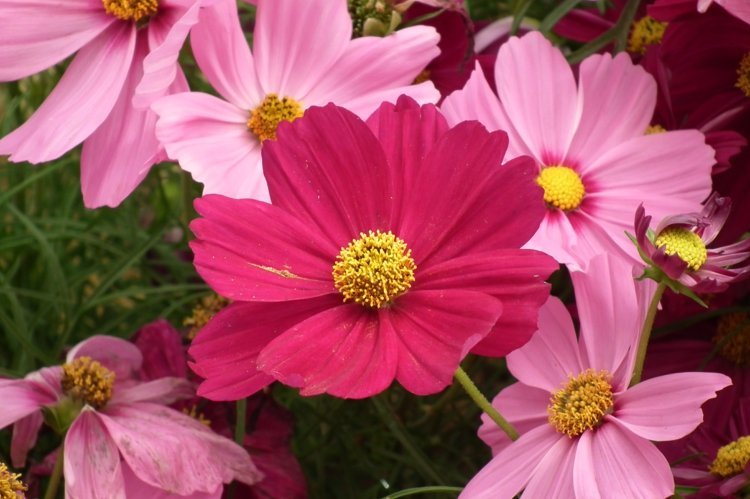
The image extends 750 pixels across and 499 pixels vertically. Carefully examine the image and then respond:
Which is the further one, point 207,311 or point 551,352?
point 207,311

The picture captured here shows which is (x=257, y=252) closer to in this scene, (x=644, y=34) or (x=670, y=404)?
(x=670, y=404)

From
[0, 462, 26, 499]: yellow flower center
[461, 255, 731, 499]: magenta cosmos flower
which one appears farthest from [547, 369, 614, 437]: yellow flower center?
[0, 462, 26, 499]: yellow flower center

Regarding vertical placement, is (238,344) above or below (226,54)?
below

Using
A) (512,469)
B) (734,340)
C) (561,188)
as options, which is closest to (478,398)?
(512,469)

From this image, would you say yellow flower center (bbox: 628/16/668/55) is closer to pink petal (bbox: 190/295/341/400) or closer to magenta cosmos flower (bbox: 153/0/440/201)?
magenta cosmos flower (bbox: 153/0/440/201)

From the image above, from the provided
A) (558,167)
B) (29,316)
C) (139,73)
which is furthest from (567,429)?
(29,316)

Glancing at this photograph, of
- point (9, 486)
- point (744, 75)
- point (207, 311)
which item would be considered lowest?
point (9, 486)
